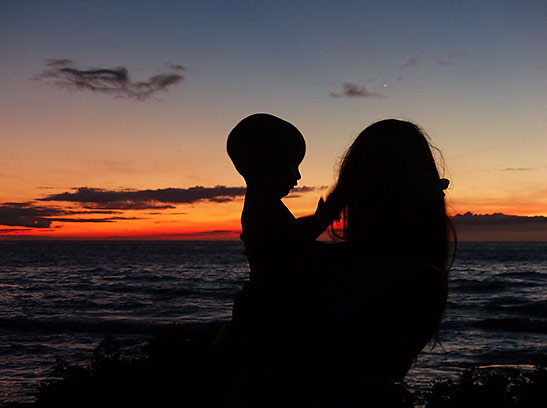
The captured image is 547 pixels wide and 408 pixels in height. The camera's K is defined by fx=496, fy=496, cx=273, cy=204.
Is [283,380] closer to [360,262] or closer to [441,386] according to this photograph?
[360,262]

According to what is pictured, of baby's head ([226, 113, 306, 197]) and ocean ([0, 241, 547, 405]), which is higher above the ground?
baby's head ([226, 113, 306, 197])

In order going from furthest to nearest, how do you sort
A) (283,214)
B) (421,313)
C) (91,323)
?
1. (91,323)
2. (283,214)
3. (421,313)

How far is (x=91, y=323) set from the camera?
21.8 m

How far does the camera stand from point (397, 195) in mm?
1361

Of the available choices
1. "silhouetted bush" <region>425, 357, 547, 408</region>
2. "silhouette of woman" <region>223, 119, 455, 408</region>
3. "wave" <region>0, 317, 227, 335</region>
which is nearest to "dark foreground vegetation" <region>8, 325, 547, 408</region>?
"silhouetted bush" <region>425, 357, 547, 408</region>

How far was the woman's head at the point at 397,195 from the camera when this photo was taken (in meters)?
1.34

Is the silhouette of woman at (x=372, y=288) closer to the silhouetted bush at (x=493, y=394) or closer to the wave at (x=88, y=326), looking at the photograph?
the silhouetted bush at (x=493, y=394)

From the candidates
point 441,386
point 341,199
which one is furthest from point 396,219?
point 441,386

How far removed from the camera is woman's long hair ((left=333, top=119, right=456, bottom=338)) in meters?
1.34

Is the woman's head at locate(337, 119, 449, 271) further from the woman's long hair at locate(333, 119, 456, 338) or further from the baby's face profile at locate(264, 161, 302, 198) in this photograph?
the baby's face profile at locate(264, 161, 302, 198)

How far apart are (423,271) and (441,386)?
6.04 m

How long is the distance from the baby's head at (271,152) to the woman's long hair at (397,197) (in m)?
0.37

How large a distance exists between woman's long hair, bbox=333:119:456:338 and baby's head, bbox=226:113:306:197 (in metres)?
0.37

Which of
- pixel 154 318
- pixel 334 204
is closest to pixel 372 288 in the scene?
pixel 334 204
